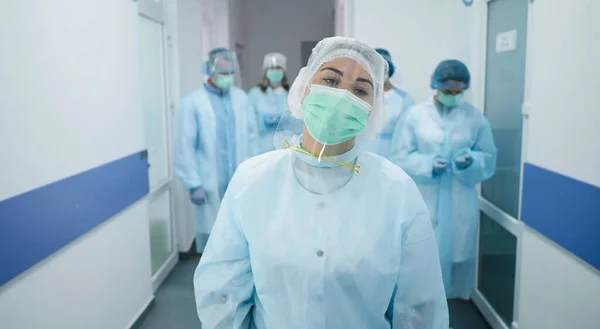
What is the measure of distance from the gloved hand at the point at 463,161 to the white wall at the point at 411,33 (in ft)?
3.30

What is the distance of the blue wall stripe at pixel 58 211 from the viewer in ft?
5.12

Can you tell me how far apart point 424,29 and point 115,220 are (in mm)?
2472

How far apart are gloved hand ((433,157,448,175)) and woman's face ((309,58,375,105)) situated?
5.01ft

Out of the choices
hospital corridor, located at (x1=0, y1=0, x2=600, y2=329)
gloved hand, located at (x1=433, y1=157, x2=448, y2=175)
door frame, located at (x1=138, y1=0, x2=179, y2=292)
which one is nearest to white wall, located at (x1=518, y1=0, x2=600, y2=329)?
hospital corridor, located at (x1=0, y1=0, x2=600, y2=329)

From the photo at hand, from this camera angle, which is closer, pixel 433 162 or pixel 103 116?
pixel 103 116

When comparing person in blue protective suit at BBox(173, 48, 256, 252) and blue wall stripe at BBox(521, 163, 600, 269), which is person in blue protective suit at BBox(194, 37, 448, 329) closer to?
blue wall stripe at BBox(521, 163, 600, 269)

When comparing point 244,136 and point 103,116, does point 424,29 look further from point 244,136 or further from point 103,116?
point 103,116

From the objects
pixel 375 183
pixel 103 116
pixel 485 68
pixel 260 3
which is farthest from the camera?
pixel 260 3

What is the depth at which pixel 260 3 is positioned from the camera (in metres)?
7.06

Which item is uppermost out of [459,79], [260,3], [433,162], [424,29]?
[260,3]

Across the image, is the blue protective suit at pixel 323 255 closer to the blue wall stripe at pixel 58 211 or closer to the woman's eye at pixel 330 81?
the woman's eye at pixel 330 81

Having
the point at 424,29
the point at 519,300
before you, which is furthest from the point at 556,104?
the point at 424,29

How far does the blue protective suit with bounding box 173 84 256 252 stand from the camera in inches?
125

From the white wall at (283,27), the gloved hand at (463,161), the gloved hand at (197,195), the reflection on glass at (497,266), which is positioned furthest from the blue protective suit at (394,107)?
the white wall at (283,27)
